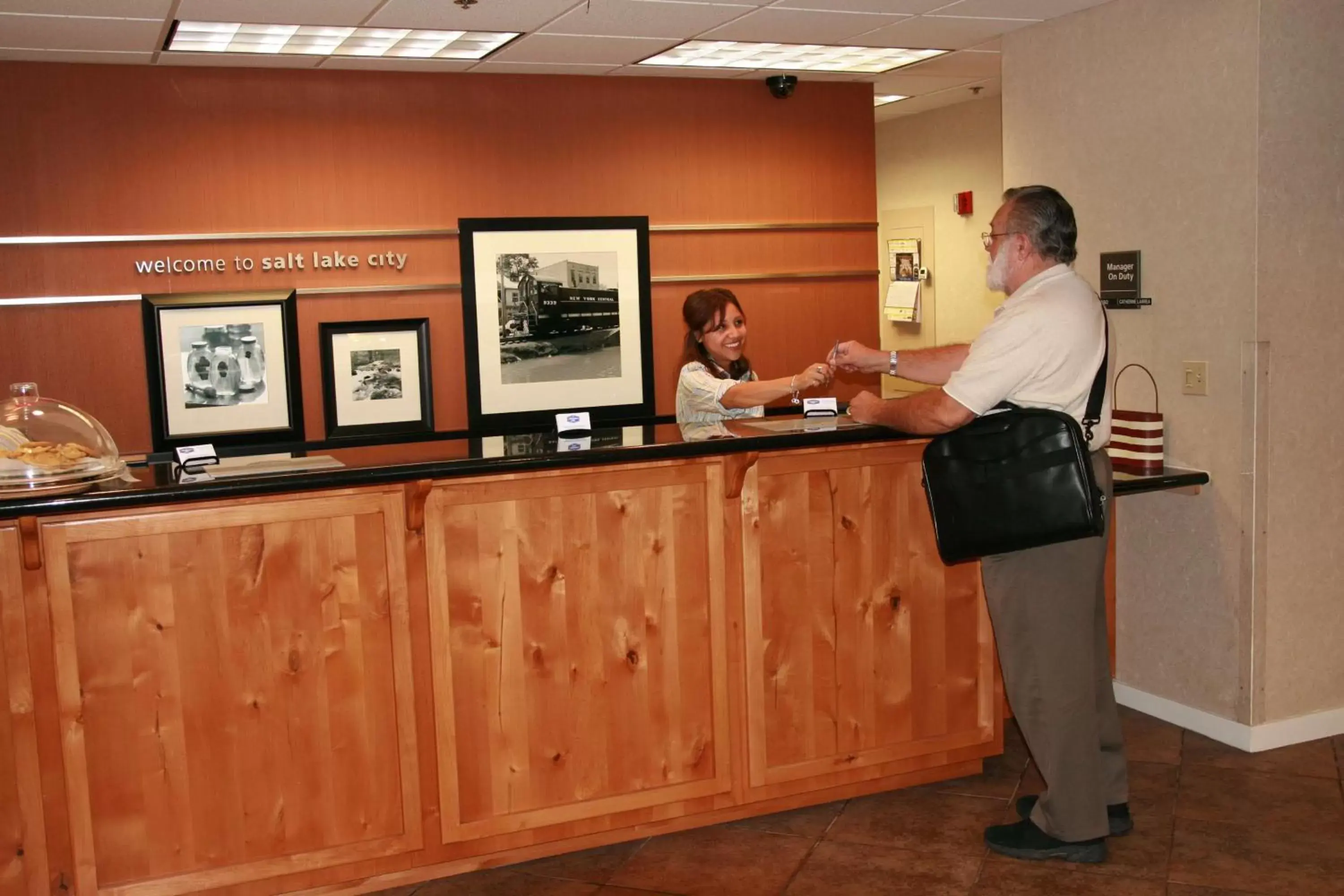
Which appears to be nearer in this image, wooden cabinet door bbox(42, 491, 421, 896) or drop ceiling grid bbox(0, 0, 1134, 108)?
wooden cabinet door bbox(42, 491, 421, 896)

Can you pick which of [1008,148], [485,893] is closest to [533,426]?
[1008,148]

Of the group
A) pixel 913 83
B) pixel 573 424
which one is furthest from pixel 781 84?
pixel 573 424

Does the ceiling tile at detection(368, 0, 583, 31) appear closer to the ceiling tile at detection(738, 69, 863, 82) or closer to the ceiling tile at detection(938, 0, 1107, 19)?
the ceiling tile at detection(938, 0, 1107, 19)

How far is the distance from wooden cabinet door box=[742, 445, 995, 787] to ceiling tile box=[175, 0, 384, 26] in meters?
2.25

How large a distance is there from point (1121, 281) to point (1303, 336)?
69cm

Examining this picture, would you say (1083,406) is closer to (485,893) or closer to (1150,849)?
(1150,849)

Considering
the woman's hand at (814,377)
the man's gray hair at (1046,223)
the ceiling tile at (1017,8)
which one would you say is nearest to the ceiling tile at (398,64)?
the ceiling tile at (1017,8)

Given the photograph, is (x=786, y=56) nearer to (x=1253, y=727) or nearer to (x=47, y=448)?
(x=1253, y=727)

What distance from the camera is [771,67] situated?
6227 millimetres

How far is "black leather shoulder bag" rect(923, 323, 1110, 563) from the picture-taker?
343 centimetres

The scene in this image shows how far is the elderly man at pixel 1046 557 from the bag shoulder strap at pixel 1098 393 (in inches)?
0.5

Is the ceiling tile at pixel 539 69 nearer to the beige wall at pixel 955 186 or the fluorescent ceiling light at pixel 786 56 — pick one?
the fluorescent ceiling light at pixel 786 56

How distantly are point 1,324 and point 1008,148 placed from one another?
430cm

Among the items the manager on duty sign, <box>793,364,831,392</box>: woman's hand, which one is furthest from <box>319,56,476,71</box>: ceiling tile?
the manager on duty sign
